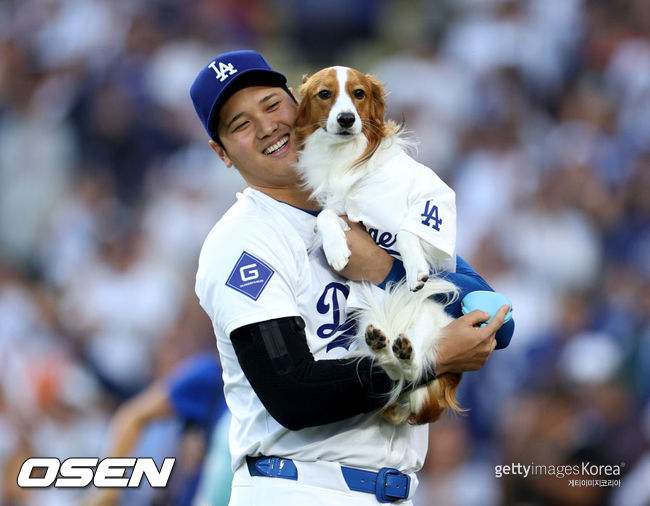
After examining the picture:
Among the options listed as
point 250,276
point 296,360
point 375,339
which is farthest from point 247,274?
point 375,339

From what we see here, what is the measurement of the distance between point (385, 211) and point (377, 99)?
0.45 m

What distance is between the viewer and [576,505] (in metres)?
5.20

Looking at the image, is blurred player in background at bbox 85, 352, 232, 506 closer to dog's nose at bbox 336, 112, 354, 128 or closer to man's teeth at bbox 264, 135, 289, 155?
man's teeth at bbox 264, 135, 289, 155

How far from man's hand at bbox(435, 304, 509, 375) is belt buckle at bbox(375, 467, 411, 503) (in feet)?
1.04

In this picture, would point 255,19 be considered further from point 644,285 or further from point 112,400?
point 644,285

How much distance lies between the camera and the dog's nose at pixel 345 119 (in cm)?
284

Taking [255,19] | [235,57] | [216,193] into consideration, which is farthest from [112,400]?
[235,57]

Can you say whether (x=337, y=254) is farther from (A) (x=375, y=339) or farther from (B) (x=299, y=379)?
(B) (x=299, y=379)

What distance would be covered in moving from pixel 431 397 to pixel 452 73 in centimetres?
561

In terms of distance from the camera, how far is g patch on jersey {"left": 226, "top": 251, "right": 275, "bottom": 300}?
244cm

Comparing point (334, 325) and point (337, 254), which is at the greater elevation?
point (337, 254)

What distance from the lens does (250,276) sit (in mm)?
2469

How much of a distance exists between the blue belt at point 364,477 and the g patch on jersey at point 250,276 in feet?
1.59

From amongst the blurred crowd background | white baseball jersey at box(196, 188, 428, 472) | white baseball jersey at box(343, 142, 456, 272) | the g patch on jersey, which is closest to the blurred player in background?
the blurred crowd background
